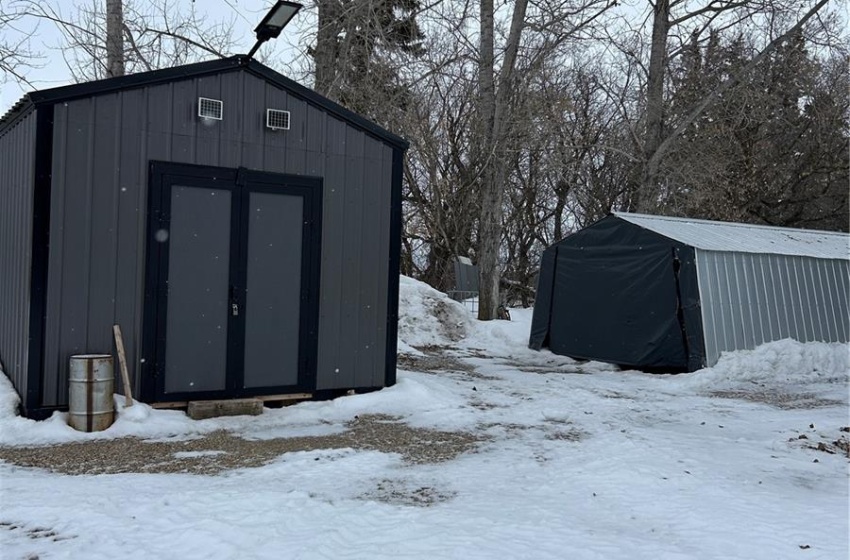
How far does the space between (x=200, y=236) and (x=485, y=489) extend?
3784mm

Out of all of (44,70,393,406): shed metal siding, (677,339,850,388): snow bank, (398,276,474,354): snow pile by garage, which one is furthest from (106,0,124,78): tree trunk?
(677,339,850,388): snow bank

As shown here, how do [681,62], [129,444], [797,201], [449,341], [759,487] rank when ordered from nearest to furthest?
[759,487] → [129,444] → [449,341] → [681,62] → [797,201]

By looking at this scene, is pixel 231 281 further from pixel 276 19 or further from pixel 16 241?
pixel 276 19

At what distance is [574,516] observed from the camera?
14.2 ft

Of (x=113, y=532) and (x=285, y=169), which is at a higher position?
(x=285, y=169)

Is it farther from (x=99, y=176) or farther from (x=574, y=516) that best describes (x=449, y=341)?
(x=574, y=516)

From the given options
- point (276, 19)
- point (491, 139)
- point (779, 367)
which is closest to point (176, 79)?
point (276, 19)

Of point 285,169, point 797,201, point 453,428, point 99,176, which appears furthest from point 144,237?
point 797,201

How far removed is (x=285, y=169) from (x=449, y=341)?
7525mm

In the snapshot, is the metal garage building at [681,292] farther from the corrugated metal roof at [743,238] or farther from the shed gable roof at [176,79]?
the shed gable roof at [176,79]

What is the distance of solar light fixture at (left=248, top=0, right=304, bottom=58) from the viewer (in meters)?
6.31

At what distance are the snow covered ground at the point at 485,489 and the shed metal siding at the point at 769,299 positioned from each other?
8.36 feet

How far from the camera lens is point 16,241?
6.89 meters

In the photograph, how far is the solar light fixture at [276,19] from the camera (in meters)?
6.31
